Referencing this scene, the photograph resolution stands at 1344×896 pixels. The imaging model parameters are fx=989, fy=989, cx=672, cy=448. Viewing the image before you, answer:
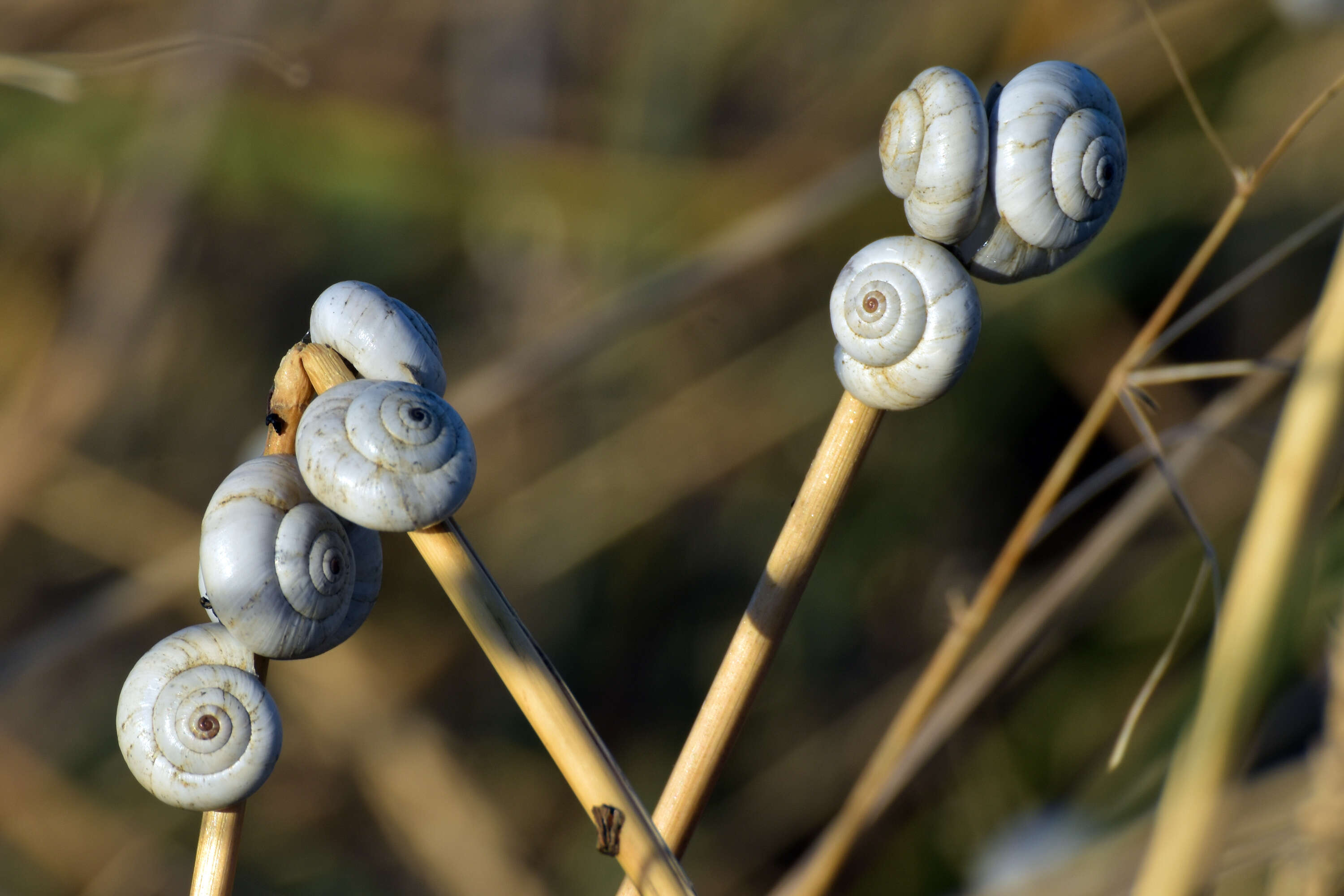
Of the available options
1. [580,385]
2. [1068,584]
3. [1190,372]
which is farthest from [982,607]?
[580,385]

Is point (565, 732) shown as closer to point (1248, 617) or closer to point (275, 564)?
point (275, 564)

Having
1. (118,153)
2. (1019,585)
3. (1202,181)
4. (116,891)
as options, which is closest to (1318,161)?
(1202,181)

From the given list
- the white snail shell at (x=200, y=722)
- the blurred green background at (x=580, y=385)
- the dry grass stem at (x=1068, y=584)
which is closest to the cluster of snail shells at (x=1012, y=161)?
the white snail shell at (x=200, y=722)

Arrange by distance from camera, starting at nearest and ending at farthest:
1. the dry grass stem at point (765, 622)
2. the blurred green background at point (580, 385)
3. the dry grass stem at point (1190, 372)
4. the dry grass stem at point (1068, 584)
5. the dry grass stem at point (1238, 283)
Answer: the dry grass stem at point (765, 622) → the dry grass stem at point (1190, 372) → the dry grass stem at point (1238, 283) → the dry grass stem at point (1068, 584) → the blurred green background at point (580, 385)

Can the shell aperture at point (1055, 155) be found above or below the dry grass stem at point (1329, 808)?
above

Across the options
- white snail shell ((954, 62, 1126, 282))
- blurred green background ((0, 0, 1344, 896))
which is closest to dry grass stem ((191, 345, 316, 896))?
white snail shell ((954, 62, 1126, 282))

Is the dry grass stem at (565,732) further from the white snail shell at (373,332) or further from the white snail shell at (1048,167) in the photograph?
the white snail shell at (1048,167)
